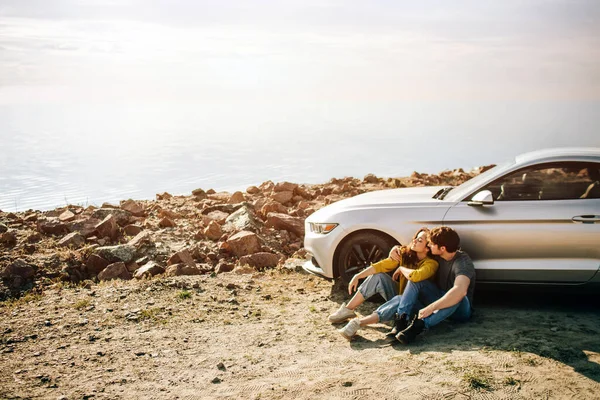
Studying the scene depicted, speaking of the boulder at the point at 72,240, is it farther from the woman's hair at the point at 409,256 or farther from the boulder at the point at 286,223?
the woman's hair at the point at 409,256

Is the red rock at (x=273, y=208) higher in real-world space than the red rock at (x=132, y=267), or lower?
higher

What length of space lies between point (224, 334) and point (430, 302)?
7.32 feet

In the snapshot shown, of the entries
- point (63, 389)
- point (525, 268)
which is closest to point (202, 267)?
point (63, 389)

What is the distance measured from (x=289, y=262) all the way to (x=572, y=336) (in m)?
4.50

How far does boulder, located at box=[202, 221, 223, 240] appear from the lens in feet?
37.0

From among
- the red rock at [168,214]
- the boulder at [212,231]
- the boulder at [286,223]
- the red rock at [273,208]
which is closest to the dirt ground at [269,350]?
the boulder at [212,231]

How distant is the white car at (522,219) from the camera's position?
6.55 m

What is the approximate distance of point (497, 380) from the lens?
5297mm

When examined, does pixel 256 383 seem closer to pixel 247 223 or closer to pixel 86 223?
pixel 247 223

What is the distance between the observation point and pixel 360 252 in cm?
744

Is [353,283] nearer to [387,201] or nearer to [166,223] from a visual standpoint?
[387,201]

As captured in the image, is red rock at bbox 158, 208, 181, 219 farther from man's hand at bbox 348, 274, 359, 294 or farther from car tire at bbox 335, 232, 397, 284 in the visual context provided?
man's hand at bbox 348, 274, 359, 294

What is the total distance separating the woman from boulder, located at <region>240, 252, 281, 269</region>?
2.86 m

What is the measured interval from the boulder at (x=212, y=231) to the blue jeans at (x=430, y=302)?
5389 mm
